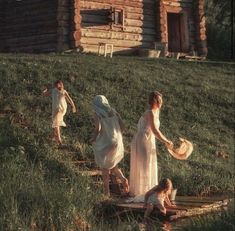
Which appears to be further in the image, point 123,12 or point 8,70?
point 123,12

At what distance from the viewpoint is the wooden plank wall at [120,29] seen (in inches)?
1021

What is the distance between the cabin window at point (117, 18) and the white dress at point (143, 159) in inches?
626

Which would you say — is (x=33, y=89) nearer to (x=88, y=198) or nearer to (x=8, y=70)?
(x=8, y=70)

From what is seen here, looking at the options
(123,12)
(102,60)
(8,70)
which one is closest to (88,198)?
(8,70)

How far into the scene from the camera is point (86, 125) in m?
15.5

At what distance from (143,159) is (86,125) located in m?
4.51

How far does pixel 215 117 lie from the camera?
62.6ft

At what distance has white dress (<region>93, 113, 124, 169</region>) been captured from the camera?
11.3 meters

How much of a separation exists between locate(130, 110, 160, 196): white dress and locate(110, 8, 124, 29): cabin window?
15.9m

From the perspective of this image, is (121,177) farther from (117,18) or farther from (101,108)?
(117,18)

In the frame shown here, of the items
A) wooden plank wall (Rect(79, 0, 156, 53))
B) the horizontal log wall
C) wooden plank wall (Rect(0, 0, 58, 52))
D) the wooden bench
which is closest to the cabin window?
→ wooden plank wall (Rect(79, 0, 156, 53))

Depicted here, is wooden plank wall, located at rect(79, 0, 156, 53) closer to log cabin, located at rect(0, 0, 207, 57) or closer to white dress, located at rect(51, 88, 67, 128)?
log cabin, located at rect(0, 0, 207, 57)

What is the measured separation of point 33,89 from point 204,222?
10.1 m

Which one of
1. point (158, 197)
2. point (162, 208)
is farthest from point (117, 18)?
point (162, 208)
